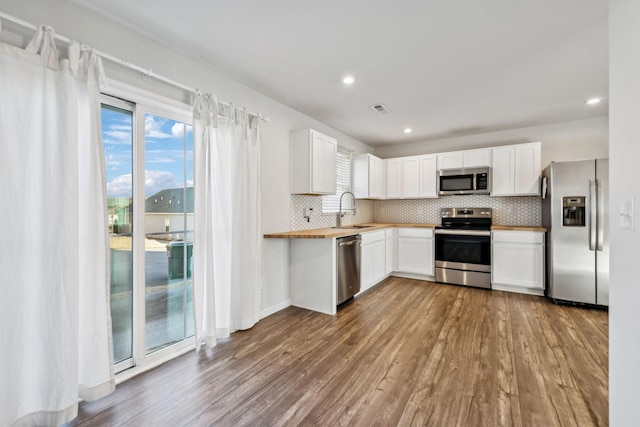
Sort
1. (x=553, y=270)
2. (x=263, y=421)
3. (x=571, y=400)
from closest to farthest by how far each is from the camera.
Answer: (x=263, y=421) → (x=571, y=400) → (x=553, y=270)

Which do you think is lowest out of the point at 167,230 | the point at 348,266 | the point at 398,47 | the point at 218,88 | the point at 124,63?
the point at 348,266

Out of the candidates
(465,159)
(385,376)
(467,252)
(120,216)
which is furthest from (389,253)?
(120,216)

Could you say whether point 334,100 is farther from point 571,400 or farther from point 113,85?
point 571,400

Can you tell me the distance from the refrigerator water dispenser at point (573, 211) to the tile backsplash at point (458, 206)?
0.91 m

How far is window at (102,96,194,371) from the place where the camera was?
2.11m

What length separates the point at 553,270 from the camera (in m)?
3.74

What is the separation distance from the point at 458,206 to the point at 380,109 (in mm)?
2524

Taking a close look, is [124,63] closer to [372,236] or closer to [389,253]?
[372,236]

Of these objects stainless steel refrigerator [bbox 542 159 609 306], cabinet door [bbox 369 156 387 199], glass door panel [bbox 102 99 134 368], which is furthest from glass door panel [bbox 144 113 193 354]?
stainless steel refrigerator [bbox 542 159 609 306]

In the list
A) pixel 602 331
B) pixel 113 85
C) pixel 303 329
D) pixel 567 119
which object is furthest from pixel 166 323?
pixel 567 119

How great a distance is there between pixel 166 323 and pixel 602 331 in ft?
14.0

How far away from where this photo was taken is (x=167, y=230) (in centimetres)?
242

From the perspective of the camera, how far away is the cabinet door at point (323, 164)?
3652 millimetres

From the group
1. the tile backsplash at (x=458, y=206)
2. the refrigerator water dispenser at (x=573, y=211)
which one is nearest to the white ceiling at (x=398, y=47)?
the refrigerator water dispenser at (x=573, y=211)
